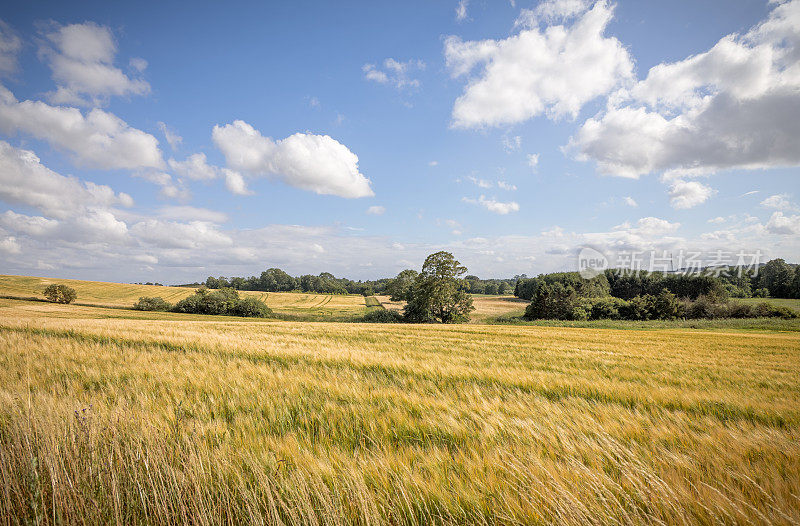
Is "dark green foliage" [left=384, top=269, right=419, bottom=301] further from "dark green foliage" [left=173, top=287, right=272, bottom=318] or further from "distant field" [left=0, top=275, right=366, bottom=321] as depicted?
"dark green foliage" [left=173, top=287, right=272, bottom=318]

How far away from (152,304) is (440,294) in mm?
56418

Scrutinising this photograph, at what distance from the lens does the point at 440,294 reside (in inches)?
1607

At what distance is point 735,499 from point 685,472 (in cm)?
43

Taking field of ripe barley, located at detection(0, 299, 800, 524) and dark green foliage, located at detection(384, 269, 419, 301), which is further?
dark green foliage, located at detection(384, 269, 419, 301)

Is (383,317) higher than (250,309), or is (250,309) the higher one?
(250,309)

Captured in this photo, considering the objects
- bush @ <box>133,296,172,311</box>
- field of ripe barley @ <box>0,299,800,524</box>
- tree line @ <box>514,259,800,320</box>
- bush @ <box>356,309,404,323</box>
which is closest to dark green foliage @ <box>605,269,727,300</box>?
tree line @ <box>514,259,800,320</box>

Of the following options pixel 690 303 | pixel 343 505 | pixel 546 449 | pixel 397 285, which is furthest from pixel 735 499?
pixel 690 303

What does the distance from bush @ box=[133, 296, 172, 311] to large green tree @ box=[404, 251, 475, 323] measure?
51.1 m

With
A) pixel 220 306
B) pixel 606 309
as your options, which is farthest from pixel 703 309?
pixel 220 306

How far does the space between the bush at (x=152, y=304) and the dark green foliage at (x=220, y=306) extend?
5.62 feet

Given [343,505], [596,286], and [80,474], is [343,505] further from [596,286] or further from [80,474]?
[596,286]

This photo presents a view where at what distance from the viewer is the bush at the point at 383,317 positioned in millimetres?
47484

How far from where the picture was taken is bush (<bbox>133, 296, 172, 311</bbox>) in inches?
2131

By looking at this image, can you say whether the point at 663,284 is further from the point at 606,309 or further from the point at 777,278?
the point at 606,309
